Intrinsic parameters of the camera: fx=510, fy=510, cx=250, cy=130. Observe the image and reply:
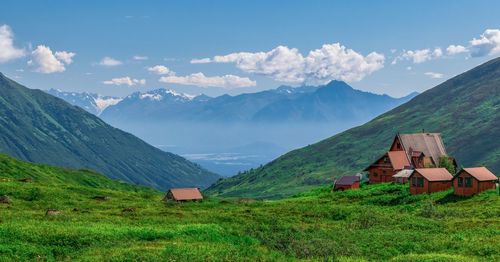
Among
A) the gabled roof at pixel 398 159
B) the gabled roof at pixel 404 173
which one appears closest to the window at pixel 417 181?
the gabled roof at pixel 404 173

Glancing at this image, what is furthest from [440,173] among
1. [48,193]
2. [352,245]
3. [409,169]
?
[48,193]

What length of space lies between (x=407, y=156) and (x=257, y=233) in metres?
82.5

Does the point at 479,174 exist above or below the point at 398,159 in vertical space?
below

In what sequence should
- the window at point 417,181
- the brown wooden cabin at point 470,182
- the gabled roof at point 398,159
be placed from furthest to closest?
the gabled roof at point 398,159
the window at point 417,181
the brown wooden cabin at point 470,182

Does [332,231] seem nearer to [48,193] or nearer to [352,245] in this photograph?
[352,245]

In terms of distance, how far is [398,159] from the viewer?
404 feet

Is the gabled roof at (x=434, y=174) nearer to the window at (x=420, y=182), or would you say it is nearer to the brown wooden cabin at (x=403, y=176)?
the window at (x=420, y=182)

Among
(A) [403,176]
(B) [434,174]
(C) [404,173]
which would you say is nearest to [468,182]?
(B) [434,174]

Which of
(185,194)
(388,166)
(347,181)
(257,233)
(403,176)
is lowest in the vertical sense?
(257,233)

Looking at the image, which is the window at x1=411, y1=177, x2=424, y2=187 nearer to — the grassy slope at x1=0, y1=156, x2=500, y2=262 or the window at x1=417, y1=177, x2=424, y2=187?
the window at x1=417, y1=177, x2=424, y2=187

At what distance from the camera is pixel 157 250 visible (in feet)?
131

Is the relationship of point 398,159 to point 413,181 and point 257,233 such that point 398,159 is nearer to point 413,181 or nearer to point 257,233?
point 413,181

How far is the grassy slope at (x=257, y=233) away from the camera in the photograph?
40125 millimetres

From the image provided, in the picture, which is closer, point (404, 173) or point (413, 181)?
point (413, 181)
